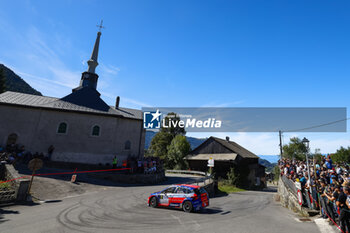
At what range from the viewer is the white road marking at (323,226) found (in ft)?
23.8

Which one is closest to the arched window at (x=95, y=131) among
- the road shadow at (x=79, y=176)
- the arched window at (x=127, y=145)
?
the arched window at (x=127, y=145)

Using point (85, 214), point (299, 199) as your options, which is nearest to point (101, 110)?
point (85, 214)

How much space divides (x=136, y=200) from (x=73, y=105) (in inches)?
735

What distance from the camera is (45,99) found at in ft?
87.4

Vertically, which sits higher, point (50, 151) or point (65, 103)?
point (65, 103)

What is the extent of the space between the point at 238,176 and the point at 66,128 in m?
25.8

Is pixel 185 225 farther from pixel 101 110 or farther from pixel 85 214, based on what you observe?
pixel 101 110

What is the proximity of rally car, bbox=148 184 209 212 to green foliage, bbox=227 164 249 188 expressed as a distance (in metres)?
18.6

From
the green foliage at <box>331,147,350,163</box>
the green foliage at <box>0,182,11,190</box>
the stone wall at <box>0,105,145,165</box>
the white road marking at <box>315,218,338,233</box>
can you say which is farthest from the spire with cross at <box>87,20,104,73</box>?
the green foliage at <box>331,147,350,163</box>

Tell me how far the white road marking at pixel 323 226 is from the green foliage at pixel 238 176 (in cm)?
1953

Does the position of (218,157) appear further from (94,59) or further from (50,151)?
(94,59)

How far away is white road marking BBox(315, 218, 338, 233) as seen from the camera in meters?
7.26

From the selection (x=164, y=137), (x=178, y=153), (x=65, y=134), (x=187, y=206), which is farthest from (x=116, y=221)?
(x=164, y=137)

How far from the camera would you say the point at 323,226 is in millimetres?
7727
